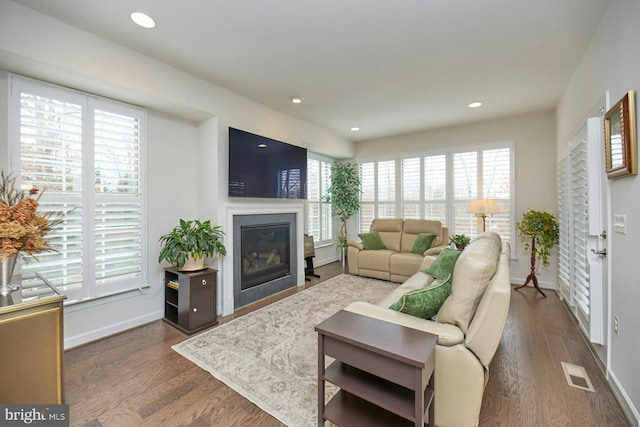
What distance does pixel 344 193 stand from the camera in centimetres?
570

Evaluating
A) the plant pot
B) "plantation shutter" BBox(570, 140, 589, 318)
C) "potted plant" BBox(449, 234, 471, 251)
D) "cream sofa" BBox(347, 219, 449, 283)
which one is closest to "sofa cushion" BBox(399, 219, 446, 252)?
"cream sofa" BBox(347, 219, 449, 283)

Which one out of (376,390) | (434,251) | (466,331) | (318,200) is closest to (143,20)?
(376,390)

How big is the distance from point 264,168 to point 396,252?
2768 mm

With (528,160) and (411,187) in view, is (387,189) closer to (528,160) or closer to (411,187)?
(411,187)

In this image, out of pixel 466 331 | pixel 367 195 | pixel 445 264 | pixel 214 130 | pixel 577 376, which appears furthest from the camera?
pixel 367 195

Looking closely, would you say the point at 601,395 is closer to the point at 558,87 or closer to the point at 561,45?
the point at 561,45

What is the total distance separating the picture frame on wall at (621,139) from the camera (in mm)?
1609

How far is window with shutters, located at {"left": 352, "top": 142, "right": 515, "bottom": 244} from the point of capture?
14.9 feet

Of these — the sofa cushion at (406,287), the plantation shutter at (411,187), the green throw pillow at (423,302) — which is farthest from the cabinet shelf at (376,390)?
the plantation shutter at (411,187)

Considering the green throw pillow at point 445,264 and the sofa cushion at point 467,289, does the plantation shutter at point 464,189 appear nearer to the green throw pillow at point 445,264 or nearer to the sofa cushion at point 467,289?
the green throw pillow at point 445,264

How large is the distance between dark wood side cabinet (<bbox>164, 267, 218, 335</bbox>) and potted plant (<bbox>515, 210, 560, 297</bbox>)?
14.4ft

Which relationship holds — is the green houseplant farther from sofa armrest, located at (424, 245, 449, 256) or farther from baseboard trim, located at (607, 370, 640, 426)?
baseboard trim, located at (607, 370, 640, 426)

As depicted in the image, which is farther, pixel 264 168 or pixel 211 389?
pixel 264 168

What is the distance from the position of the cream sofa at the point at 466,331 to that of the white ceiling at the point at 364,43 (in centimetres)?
193
